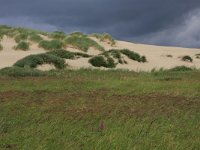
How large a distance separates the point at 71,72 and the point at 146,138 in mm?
18282

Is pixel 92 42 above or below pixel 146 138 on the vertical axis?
above

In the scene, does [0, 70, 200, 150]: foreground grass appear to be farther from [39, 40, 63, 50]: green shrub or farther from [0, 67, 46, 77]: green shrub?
[39, 40, 63, 50]: green shrub

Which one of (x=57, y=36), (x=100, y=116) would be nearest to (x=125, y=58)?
(x=57, y=36)

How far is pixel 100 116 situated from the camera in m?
12.9

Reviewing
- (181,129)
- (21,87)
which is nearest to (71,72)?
(21,87)

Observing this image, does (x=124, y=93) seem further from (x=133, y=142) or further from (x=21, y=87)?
(x=133, y=142)

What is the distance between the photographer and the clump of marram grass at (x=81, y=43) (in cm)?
4547

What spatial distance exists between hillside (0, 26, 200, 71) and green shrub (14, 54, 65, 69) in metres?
0.10

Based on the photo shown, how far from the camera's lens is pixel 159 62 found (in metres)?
43.0

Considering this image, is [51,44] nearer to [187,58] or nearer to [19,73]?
[187,58]

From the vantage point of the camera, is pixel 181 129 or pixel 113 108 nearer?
pixel 181 129

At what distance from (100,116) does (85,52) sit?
31372 millimetres

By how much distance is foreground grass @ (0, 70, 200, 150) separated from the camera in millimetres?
10055

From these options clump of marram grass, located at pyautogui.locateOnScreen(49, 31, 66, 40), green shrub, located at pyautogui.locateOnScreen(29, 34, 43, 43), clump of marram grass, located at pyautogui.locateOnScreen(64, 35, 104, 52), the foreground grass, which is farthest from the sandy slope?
the foreground grass
